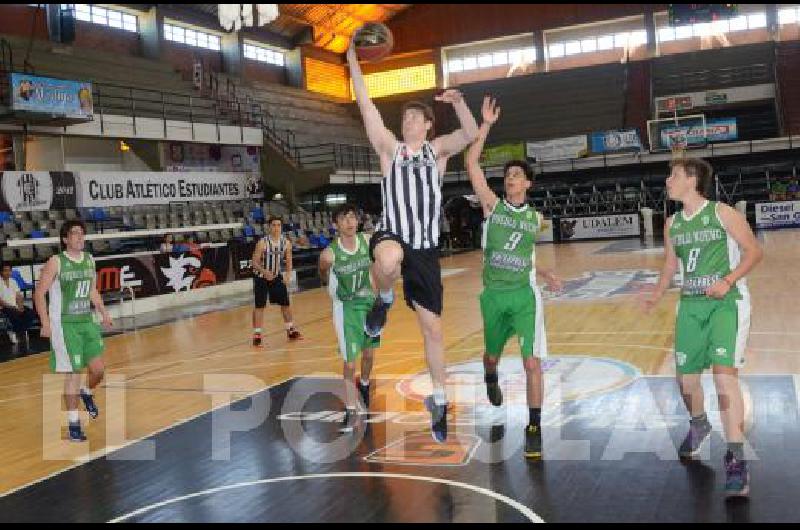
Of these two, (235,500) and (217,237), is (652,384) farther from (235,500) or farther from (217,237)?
(217,237)

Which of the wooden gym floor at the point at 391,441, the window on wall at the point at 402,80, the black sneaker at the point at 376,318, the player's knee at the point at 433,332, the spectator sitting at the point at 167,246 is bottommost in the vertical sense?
the wooden gym floor at the point at 391,441

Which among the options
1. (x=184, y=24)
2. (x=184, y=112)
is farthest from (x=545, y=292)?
(x=184, y=24)

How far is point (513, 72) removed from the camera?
38844 millimetres

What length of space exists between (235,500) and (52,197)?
15.4 metres

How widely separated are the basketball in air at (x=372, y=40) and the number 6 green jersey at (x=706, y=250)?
208 centimetres

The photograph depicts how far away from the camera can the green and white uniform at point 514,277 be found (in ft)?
16.5

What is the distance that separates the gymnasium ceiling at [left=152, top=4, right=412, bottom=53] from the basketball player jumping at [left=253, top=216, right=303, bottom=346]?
2490 cm

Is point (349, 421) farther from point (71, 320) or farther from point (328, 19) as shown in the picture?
point (328, 19)

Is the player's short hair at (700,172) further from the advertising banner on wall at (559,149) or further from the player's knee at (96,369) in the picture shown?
the advertising banner on wall at (559,149)

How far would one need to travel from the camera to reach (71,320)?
20.1 ft

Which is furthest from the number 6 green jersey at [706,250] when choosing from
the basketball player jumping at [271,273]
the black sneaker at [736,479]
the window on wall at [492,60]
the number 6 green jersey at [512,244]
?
the window on wall at [492,60]

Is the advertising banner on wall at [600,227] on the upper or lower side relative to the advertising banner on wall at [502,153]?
lower

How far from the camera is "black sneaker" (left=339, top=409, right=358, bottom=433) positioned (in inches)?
227

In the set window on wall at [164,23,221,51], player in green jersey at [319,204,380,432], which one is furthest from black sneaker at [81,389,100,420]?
window on wall at [164,23,221,51]
